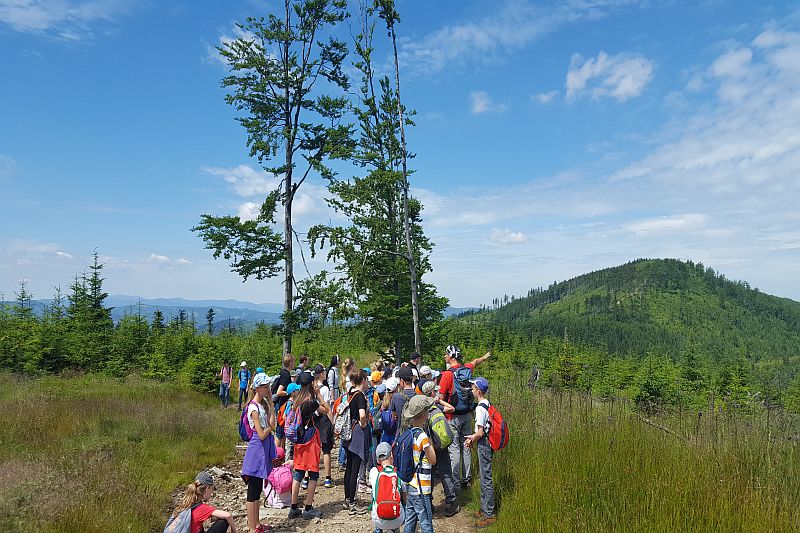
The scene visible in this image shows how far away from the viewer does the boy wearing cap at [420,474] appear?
454cm

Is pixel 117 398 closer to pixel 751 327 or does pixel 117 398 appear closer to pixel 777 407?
pixel 777 407

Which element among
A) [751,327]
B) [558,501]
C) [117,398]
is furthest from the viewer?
[751,327]

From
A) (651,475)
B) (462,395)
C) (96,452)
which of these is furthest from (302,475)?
(651,475)

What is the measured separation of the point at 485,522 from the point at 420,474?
1712mm

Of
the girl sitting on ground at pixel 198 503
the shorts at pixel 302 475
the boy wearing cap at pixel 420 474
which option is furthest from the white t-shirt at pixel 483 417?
the girl sitting on ground at pixel 198 503

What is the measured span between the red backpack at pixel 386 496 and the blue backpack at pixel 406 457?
0.18 metres

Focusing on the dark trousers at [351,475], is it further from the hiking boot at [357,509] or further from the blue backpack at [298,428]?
the blue backpack at [298,428]

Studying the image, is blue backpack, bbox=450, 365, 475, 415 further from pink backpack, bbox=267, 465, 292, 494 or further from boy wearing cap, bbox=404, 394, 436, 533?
pink backpack, bbox=267, 465, 292, 494

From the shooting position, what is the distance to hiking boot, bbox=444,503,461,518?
6.07m

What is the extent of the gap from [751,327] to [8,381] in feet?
730

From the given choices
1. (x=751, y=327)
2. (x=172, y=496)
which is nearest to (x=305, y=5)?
(x=172, y=496)

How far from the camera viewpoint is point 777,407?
16.4ft

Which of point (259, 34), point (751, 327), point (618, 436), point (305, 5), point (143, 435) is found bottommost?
point (751, 327)

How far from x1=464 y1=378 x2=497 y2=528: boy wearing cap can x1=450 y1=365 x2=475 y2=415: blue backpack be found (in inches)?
32.8
